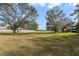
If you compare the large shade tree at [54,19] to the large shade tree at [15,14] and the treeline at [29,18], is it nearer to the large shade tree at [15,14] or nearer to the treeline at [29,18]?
the treeline at [29,18]

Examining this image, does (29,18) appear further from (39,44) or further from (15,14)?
(39,44)

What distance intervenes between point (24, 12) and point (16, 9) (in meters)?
0.07

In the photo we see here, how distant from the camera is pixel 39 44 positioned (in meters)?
1.80

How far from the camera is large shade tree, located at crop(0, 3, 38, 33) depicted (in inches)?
70.9

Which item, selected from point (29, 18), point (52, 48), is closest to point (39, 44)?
point (52, 48)

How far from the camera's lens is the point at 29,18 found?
1813 millimetres

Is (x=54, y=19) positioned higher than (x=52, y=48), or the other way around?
(x=54, y=19)

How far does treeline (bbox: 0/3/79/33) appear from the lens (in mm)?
1799

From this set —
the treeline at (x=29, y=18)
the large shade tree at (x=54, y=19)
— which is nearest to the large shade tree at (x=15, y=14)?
the treeline at (x=29, y=18)

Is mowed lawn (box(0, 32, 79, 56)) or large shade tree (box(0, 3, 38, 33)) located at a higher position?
large shade tree (box(0, 3, 38, 33))

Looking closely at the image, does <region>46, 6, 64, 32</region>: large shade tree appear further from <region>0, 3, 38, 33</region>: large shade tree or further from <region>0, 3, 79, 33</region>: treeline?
<region>0, 3, 38, 33</region>: large shade tree

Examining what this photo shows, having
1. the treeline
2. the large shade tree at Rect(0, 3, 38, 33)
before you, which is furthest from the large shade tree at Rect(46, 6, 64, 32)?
the large shade tree at Rect(0, 3, 38, 33)

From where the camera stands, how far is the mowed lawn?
1.79 metres

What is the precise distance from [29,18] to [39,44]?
0.71 feet
